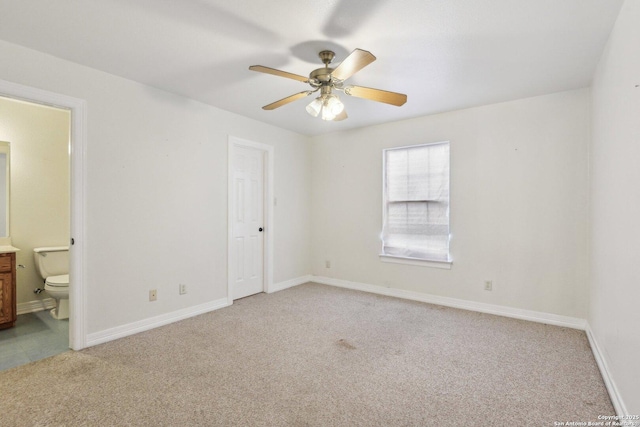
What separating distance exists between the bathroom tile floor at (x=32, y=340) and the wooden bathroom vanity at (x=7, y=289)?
110 mm

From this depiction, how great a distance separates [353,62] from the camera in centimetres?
200

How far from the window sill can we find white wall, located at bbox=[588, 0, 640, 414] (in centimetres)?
148

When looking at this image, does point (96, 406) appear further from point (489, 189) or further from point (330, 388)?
point (489, 189)

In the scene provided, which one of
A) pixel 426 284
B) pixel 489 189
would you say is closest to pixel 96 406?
pixel 426 284

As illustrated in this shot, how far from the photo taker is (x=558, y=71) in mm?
2760

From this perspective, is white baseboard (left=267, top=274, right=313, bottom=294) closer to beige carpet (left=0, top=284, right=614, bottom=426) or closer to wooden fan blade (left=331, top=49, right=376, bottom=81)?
beige carpet (left=0, top=284, right=614, bottom=426)

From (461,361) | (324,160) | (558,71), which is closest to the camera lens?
(461,361)

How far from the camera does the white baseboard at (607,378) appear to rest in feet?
5.89

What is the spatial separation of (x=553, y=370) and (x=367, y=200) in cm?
287

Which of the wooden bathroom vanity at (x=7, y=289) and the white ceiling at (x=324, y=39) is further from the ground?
the white ceiling at (x=324, y=39)

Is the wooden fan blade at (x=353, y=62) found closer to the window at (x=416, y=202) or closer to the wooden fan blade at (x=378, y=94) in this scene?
the wooden fan blade at (x=378, y=94)

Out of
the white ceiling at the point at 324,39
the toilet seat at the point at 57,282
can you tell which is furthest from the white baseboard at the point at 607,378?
the toilet seat at the point at 57,282

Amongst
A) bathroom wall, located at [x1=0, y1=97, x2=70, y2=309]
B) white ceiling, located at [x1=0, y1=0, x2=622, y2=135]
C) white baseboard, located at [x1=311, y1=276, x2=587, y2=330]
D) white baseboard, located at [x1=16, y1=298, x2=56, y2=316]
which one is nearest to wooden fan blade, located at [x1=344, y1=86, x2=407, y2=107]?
white ceiling, located at [x1=0, y1=0, x2=622, y2=135]

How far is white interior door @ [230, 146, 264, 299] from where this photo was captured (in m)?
4.15
